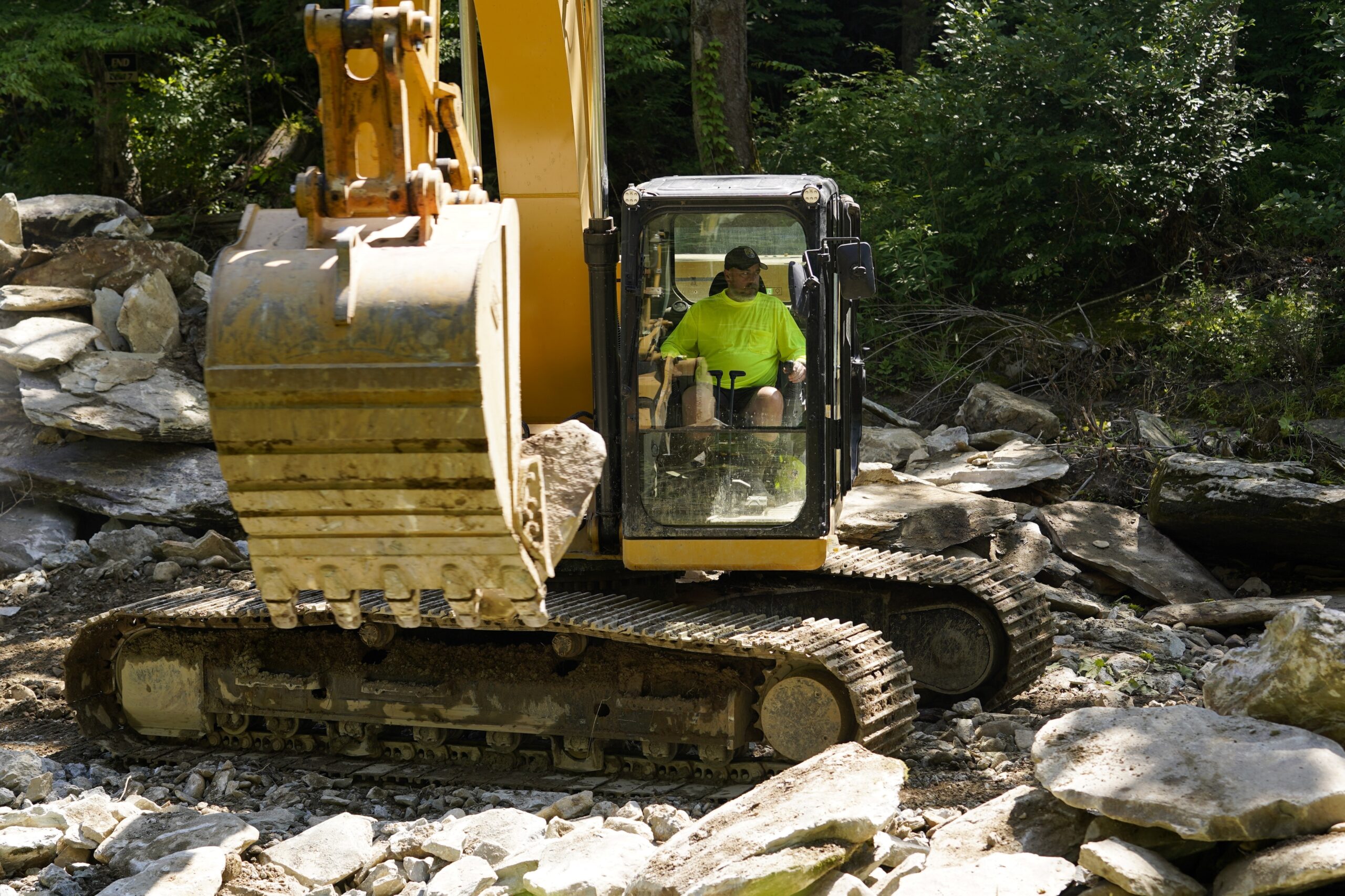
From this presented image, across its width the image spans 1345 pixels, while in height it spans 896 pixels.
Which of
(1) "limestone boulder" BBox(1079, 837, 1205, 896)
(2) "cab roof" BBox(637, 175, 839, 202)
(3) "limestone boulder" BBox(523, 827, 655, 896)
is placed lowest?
(3) "limestone boulder" BBox(523, 827, 655, 896)

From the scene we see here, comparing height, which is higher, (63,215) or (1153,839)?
(63,215)

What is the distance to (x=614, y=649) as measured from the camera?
18.1 ft

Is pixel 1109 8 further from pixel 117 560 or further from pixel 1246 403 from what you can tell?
pixel 117 560

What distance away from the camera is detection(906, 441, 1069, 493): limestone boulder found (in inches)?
331

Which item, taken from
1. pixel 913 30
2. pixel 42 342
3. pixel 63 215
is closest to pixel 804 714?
pixel 42 342

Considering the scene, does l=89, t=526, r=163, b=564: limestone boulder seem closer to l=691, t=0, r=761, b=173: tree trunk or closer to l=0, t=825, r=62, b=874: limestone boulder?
l=0, t=825, r=62, b=874: limestone boulder

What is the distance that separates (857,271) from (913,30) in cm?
1097

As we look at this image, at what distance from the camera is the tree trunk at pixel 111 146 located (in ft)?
40.5

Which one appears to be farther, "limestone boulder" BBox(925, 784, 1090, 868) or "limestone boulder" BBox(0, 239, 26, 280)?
"limestone boulder" BBox(0, 239, 26, 280)

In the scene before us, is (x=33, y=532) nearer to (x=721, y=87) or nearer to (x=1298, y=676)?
(x=721, y=87)

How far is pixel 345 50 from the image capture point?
2764 mm

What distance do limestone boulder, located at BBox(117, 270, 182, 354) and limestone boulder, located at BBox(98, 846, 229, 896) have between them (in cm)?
642

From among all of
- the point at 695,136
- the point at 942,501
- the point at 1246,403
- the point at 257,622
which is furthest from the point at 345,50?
the point at 695,136

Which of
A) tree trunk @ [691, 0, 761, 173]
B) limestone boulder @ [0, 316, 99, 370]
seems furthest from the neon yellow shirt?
tree trunk @ [691, 0, 761, 173]
